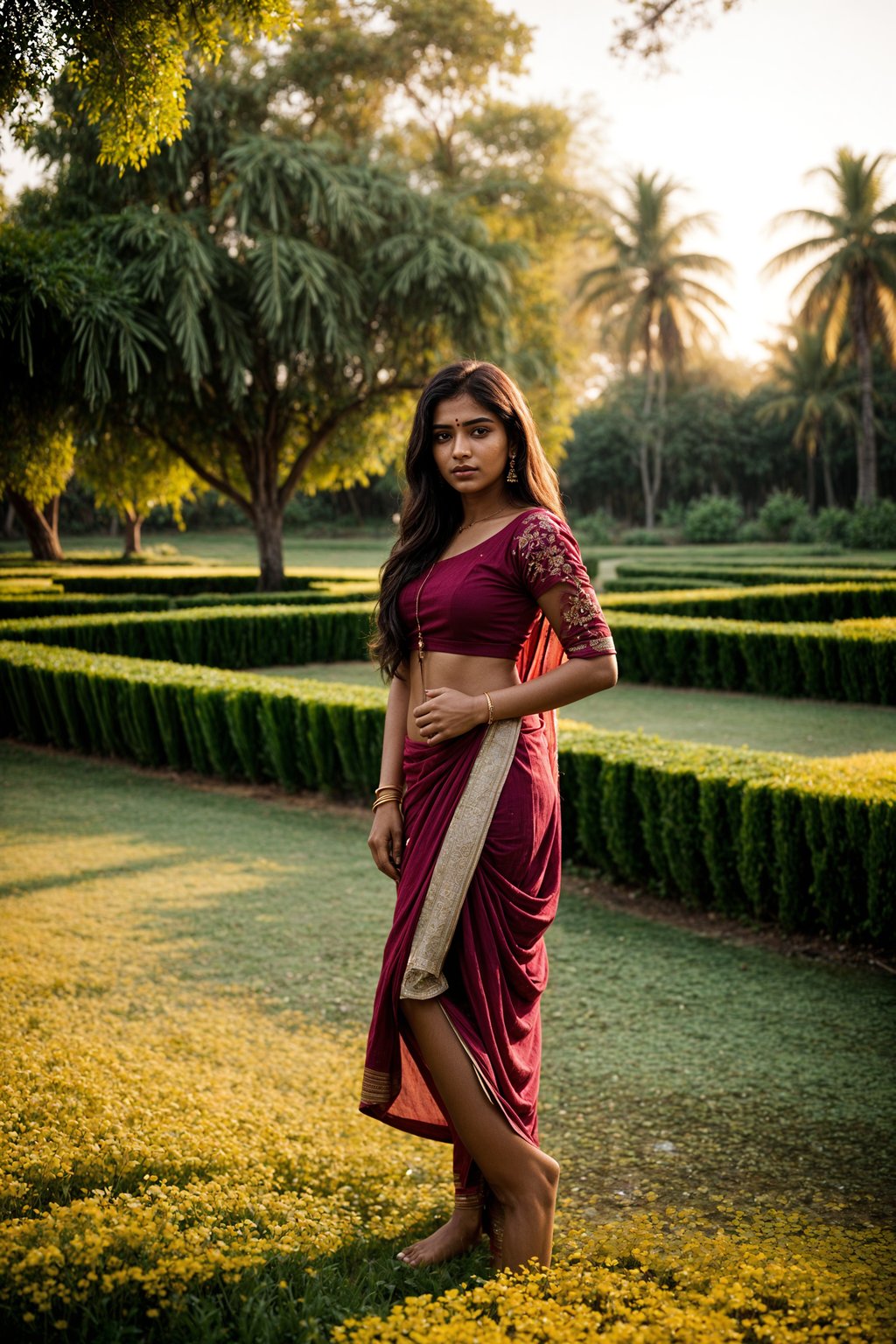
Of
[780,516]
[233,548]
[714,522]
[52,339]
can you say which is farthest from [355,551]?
[52,339]

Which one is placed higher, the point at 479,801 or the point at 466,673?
the point at 466,673

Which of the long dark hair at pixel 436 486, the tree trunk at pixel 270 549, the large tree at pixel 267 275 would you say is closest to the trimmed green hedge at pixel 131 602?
the large tree at pixel 267 275

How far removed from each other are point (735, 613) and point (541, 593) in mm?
11380

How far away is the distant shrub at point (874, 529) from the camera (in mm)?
28484

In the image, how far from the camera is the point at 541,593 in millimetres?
2227

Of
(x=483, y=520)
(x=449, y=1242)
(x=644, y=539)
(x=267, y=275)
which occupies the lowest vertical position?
(x=449, y=1242)

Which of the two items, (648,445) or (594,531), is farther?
(648,445)

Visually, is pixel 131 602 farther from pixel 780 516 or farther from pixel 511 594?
pixel 780 516

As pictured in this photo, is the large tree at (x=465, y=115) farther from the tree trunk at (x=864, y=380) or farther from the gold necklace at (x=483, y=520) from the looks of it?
the gold necklace at (x=483, y=520)

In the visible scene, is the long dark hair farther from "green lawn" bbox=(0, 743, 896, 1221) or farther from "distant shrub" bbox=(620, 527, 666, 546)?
"distant shrub" bbox=(620, 527, 666, 546)

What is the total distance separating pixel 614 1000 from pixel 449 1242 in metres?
1.86

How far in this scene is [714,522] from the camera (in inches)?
1426

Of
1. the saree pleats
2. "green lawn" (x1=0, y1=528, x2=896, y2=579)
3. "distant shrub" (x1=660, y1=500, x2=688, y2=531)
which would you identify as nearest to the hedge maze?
the saree pleats

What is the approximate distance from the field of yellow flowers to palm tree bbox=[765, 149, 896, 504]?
31.8 meters
